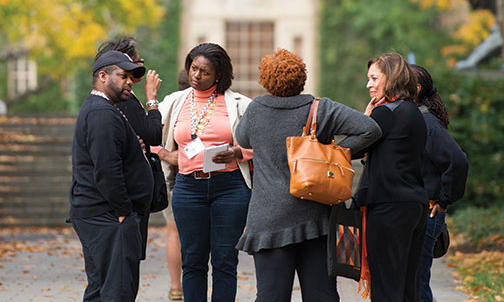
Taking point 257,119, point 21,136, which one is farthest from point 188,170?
point 21,136

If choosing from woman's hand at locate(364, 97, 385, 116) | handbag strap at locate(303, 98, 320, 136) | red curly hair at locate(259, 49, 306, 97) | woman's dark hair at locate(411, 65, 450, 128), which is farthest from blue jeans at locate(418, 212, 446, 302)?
red curly hair at locate(259, 49, 306, 97)

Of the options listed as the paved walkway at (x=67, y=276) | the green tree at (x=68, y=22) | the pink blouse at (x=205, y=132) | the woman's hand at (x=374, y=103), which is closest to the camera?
the woman's hand at (x=374, y=103)

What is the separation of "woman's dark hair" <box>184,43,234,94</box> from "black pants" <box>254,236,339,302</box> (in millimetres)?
1447

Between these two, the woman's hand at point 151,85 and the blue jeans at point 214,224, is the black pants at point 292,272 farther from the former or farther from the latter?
the woman's hand at point 151,85

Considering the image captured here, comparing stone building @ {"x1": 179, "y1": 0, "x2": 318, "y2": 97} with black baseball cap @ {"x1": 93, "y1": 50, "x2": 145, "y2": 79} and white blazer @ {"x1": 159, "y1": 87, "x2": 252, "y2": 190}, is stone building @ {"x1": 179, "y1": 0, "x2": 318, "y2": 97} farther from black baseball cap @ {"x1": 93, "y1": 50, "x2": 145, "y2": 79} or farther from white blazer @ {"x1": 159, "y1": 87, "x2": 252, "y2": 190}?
black baseball cap @ {"x1": 93, "y1": 50, "x2": 145, "y2": 79}

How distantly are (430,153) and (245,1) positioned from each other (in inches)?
808

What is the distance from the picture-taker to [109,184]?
5.08 meters

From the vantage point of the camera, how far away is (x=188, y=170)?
19.8 feet

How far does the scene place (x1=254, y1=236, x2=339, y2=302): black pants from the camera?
5.15 meters

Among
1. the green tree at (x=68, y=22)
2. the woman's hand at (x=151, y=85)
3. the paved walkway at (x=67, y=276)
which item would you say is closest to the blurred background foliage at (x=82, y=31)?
the green tree at (x=68, y=22)

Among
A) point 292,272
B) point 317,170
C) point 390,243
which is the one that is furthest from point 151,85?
point 390,243

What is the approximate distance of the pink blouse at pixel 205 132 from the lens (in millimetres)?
5996

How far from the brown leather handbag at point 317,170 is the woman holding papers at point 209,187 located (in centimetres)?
94

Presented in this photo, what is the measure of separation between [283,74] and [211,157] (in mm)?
945
